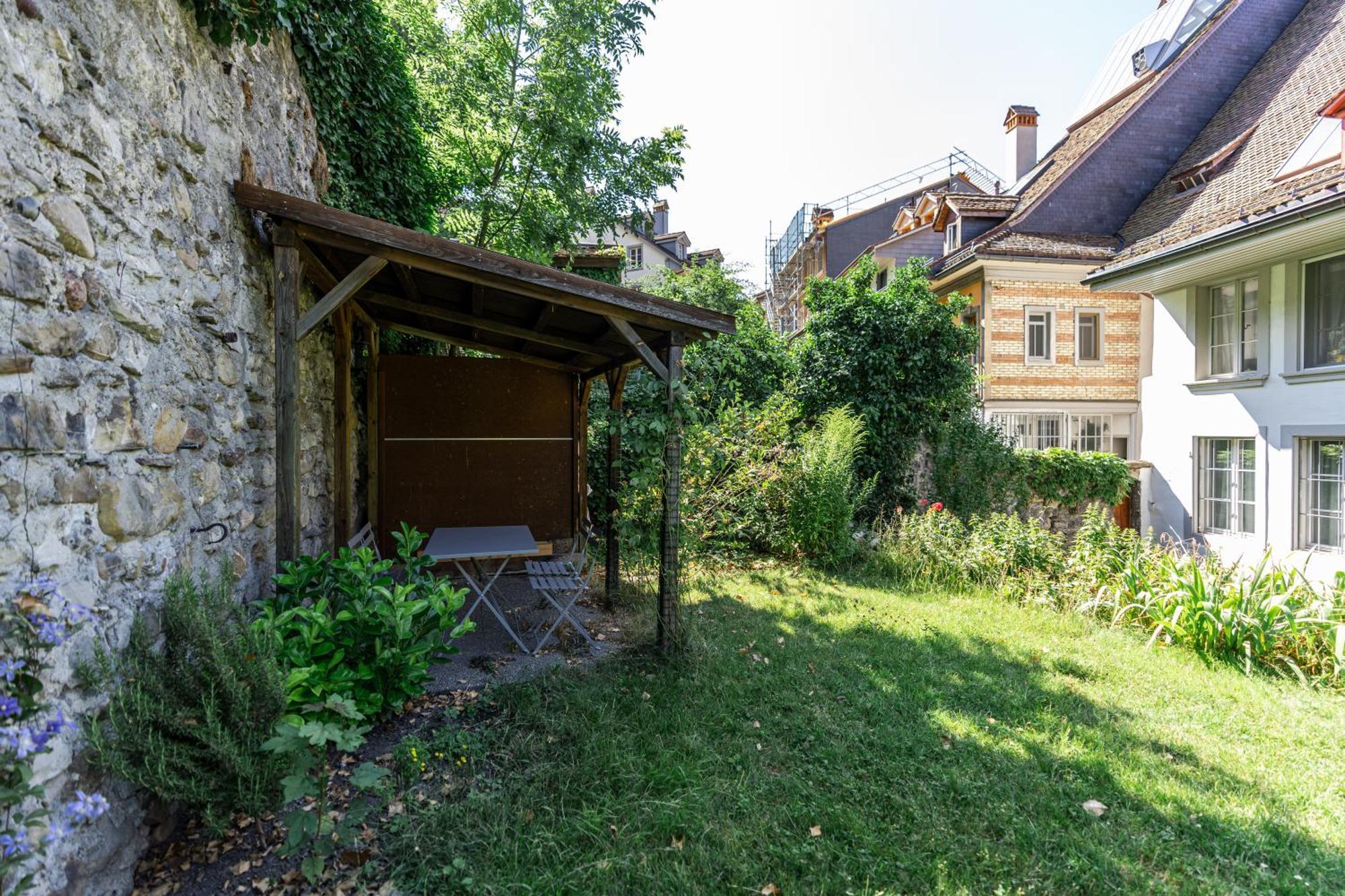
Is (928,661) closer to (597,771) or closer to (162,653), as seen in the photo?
(597,771)

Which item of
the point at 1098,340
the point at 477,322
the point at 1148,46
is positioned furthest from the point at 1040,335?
the point at 477,322

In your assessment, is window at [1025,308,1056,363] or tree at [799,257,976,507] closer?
tree at [799,257,976,507]

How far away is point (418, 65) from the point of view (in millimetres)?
8422

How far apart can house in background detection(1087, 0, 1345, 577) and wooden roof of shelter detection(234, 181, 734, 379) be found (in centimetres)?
706

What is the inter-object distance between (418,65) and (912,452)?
916 centimetres

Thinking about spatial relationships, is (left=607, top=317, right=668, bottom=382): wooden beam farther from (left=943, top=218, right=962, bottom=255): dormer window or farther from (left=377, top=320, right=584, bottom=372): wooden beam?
(left=943, top=218, right=962, bottom=255): dormer window

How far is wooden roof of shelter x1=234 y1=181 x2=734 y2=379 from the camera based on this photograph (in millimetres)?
3398

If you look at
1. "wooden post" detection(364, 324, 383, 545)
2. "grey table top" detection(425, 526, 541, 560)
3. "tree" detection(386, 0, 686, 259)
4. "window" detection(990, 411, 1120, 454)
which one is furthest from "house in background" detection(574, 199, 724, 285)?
"grey table top" detection(425, 526, 541, 560)

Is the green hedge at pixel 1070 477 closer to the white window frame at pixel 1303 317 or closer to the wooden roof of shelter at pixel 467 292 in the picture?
the white window frame at pixel 1303 317

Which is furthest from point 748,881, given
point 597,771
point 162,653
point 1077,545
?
point 1077,545

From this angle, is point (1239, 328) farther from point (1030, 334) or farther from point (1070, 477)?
point (1030, 334)

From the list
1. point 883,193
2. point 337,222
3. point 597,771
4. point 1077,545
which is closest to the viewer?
point 597,771

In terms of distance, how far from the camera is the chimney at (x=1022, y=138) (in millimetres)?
16766

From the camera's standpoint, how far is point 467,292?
5.02 metres
